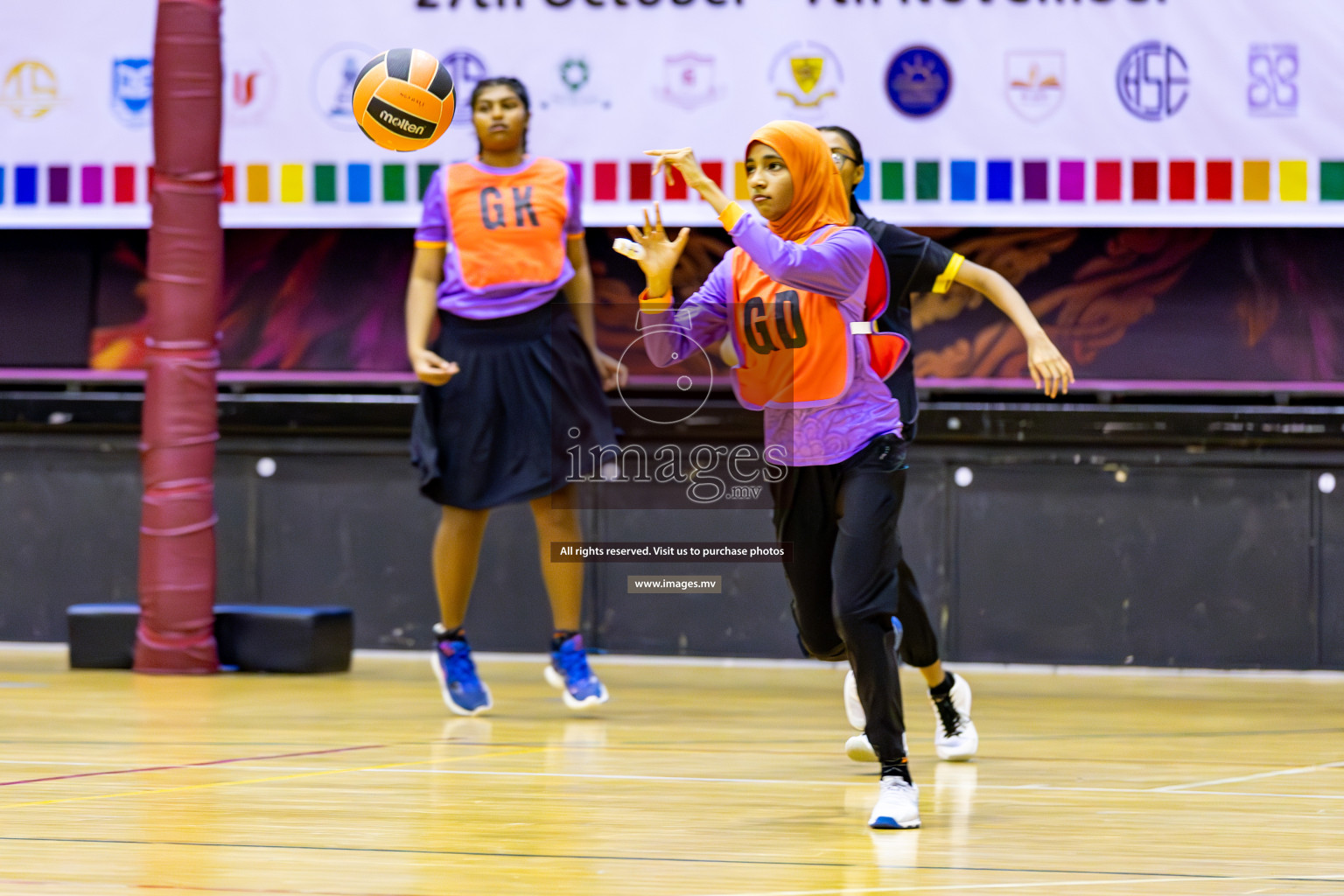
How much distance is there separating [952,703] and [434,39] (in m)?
3.49

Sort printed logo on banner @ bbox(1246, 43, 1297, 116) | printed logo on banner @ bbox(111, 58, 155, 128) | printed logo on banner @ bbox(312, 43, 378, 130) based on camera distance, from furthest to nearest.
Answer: printed logo on banner @ bbox(111, 58, 155, 128) < printed logo on banner @ bbox(312, 43, 378, 130) < printed logo on banner @ bbox(1246, 43, 1297, 116)

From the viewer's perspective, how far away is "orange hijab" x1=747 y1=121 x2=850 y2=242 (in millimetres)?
3131

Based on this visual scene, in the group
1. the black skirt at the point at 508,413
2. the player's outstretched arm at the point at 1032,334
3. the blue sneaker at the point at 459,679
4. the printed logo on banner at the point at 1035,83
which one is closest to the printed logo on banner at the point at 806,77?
the printed logo on banner at the point at 1035,83

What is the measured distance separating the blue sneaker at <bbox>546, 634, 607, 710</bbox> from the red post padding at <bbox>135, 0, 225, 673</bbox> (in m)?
1.58

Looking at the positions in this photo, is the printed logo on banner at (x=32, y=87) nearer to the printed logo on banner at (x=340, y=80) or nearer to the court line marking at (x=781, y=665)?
the printed logo on banner at (x=340, y=80)

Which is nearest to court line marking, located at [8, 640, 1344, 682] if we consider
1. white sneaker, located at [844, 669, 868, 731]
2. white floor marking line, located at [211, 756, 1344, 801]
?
white sneaker, located at [844, 669, 868, 731]

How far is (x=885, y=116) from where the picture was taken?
6.19 m

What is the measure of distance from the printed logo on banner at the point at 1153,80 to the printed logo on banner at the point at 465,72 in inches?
86.4

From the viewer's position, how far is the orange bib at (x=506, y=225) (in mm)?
4941

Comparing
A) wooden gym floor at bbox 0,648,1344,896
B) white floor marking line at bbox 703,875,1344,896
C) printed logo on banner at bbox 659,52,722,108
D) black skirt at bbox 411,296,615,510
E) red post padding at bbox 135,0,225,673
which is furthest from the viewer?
printed logo on banner at bbox 659,52,722,108

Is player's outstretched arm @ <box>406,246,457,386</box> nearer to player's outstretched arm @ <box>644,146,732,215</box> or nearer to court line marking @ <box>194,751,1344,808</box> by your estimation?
court line marking @ <box>194,751,1344,808</box>

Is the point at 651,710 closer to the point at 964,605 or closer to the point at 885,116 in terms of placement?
the point at 964,605

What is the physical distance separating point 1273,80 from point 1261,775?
3.13 meters

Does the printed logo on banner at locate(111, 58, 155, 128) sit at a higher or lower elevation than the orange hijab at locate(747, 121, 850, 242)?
higher
